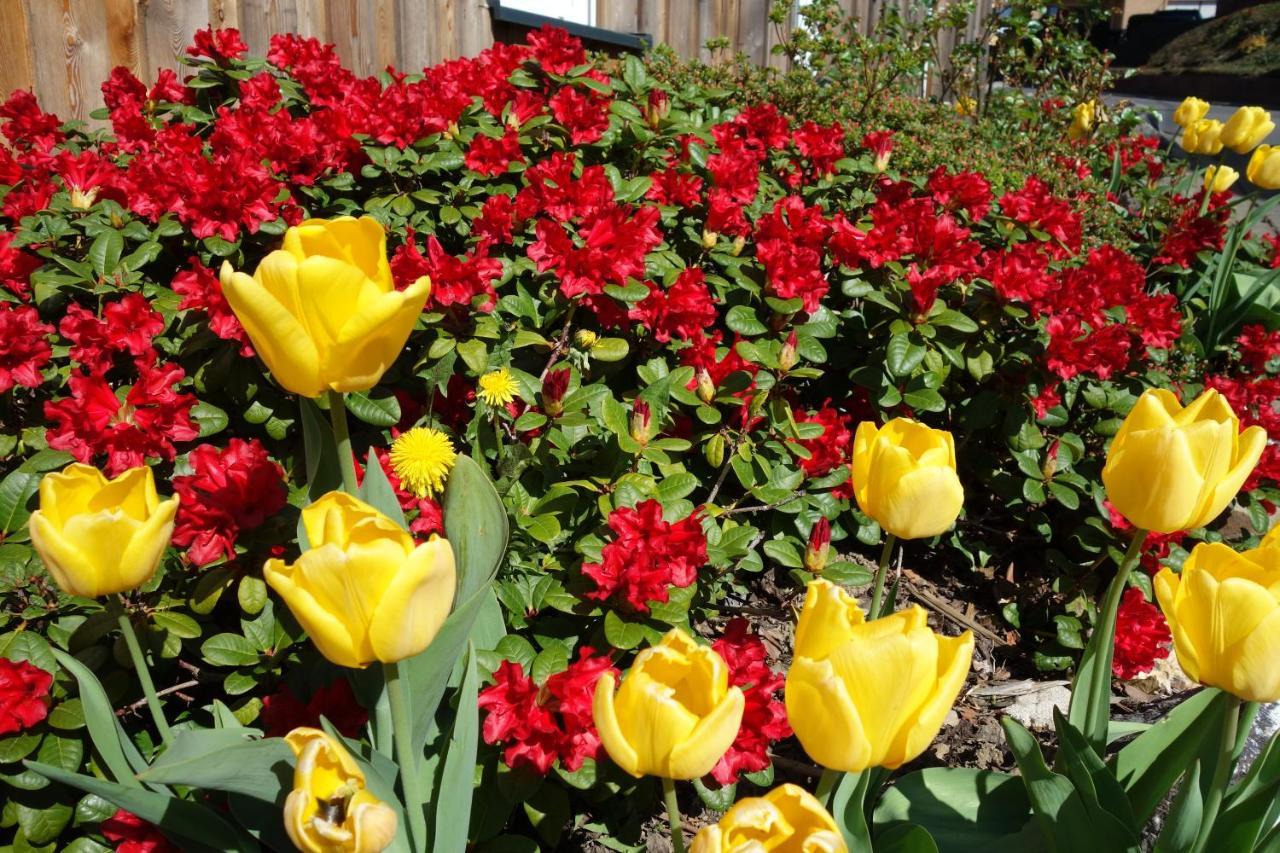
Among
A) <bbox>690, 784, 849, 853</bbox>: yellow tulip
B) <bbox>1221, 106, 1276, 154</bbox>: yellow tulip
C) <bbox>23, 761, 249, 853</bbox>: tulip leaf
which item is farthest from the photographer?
<bbox>1221, 106, 1276, 154</bbox>: yellow tulip

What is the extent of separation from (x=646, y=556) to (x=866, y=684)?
2.24 ft

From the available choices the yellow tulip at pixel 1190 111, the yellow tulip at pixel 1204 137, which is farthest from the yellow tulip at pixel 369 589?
the yellow tulip at pixel 1190 111

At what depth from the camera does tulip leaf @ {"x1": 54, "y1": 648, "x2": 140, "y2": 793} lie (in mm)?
1189

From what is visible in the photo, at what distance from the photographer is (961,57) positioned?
22.8ft

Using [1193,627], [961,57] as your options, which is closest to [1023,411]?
[1193,627]

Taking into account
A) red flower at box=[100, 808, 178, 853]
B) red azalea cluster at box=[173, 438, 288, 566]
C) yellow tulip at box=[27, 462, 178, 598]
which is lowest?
red flower at box=[100, 808, 178, 853]

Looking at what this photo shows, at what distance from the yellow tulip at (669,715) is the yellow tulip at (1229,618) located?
490mm

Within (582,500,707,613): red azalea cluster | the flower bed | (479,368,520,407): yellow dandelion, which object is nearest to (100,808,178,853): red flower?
the flower bed

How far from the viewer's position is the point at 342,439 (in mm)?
1219

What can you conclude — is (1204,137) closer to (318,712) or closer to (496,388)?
(496,388)

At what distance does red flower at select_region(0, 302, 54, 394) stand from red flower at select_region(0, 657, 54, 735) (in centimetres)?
54

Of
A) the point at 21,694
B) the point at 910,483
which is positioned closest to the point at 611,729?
the point at 910,483

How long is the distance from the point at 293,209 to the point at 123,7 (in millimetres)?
1753

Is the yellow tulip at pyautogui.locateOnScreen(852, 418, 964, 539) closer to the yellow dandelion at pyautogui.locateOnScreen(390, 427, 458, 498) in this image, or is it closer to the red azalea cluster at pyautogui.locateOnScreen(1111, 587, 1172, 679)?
the yellow dandelion at pyautogui.locateOnScreen(390, 427, 458, 498)
